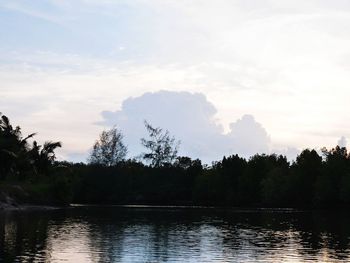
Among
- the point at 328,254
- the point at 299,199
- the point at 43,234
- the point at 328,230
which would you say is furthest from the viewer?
the point at 299,199

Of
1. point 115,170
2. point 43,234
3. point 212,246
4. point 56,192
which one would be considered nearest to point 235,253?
point 212,246

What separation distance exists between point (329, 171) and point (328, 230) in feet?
294

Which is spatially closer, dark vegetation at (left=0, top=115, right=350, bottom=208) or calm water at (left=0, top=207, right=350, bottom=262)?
calm water at (left=0, top=207, right=350, bottom=262)

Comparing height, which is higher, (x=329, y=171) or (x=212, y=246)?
(x=329, y=171)

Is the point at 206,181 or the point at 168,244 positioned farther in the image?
the point at 206,181

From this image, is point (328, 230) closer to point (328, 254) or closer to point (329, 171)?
point (328, 254)

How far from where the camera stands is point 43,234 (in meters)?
62.2

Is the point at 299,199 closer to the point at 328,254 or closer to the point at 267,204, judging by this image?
the point at 267,204

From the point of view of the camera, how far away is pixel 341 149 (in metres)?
177

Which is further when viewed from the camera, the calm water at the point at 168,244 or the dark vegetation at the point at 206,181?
the dark vegetation at the point at 206,181

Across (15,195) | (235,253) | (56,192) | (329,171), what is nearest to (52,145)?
(56,192)

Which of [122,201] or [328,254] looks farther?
[122,201]

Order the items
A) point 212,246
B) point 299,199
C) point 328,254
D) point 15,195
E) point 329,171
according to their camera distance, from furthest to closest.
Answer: point 299,199
point 329,171
point 15,195
point 212,246
point 328,254

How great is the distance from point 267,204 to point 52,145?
72632 millimetres
